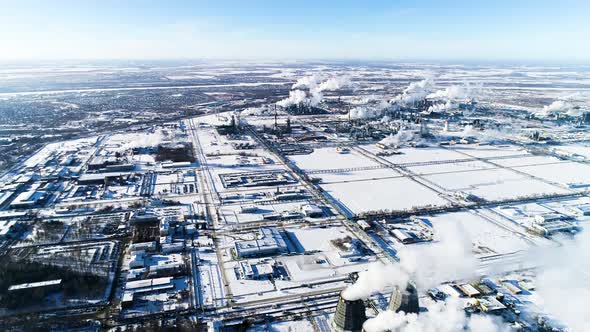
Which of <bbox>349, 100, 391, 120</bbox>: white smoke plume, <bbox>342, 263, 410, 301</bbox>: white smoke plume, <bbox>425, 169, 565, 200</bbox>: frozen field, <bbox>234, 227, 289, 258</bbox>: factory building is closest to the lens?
<bbox>342, 263, 410, 301</bbox>: white smoke plume

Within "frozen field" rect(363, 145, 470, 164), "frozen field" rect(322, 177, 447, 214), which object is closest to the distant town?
"frozen field" rect(322, 177, 447, 214)

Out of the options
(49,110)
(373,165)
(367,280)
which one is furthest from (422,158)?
(49,110)

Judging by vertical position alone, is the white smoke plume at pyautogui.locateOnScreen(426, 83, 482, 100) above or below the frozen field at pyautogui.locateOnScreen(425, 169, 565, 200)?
above

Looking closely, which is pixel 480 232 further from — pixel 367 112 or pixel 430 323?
pixel 367 112

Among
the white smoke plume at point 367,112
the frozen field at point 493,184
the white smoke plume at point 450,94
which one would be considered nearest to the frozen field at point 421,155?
the frozen field at point 493,184

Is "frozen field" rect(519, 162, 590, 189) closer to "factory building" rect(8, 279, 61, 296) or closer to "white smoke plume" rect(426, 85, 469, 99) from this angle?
"factory building" rect(8, 279, 61, 296)

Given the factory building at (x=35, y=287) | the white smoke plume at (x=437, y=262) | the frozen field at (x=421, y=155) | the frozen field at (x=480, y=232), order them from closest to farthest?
the white smoke plume at (x=437, y=262) < the factory building at (x=35, y=287) < the frozen field at (x=480, y=232) < the frozen field at (x=421, y=155)

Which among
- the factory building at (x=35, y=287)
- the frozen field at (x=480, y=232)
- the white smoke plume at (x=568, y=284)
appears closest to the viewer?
the white smoke plume at (x=568, y=284)

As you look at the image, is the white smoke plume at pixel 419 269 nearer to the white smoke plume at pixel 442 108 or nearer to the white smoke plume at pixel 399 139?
the white smoke plume at pixel 399 139

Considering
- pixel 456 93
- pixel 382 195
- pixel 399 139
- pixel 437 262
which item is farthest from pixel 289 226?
pixel 456 93
